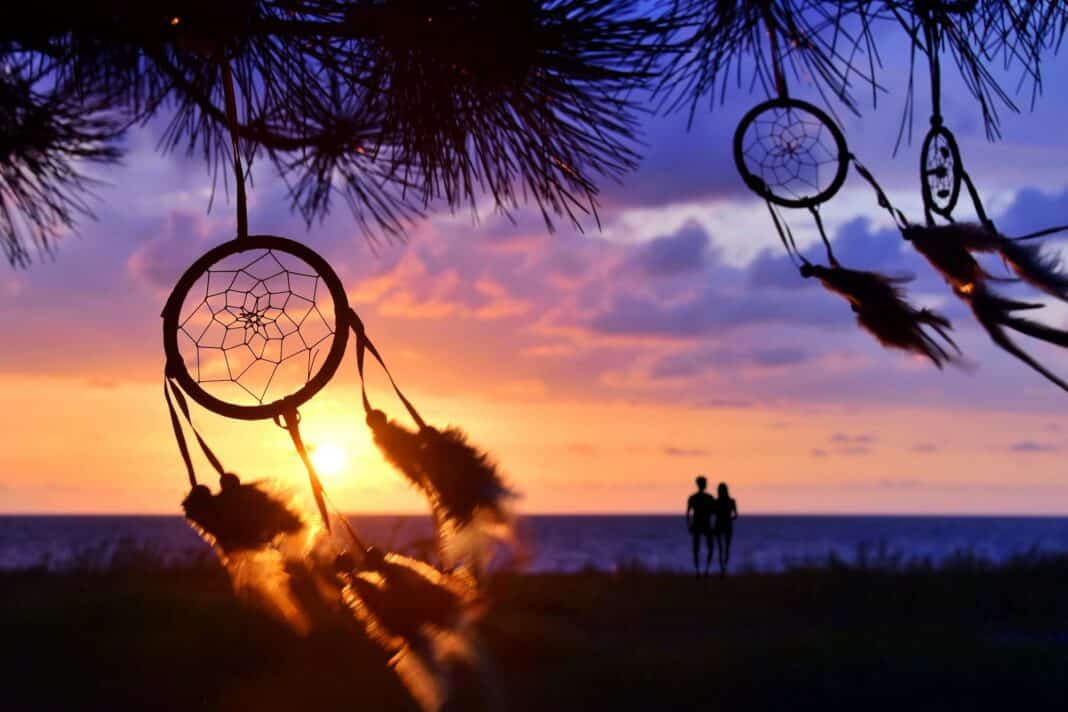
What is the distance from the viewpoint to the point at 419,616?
1805mm

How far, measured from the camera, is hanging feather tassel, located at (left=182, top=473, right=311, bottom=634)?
77.4 inches

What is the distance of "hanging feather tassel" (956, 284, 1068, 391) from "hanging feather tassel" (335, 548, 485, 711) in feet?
3.20

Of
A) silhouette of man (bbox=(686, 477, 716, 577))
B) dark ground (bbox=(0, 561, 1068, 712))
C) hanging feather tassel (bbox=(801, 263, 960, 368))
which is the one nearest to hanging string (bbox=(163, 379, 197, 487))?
hanging feather tassel (bbox=(801, 263, 960, 368))

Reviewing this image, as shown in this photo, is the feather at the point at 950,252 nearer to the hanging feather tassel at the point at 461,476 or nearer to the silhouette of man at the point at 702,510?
the hanging feather tassel at the point at 461,476

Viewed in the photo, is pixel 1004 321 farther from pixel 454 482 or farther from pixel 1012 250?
pixel 454 482

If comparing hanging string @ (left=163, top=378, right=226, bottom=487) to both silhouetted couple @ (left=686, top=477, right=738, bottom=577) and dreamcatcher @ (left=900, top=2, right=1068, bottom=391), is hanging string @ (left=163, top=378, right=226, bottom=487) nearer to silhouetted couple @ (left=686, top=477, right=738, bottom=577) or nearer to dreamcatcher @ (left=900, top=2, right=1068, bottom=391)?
dreamcatcher @ (left=900, top=2, right=1068, bottom=391)

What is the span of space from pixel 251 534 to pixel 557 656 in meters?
7.21

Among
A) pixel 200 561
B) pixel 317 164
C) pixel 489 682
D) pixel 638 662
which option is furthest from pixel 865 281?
pixel 200 561

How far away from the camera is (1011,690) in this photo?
8078 mm

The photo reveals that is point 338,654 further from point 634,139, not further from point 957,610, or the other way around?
point 957,610

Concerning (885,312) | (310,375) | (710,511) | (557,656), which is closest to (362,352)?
(310,375)

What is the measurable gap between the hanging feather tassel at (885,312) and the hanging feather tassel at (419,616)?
0.97 metres

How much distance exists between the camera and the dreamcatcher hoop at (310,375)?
185cm

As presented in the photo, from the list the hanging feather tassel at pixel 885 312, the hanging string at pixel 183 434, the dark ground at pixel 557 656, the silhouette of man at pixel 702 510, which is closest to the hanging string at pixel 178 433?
the hanging string at pixel 183 434
